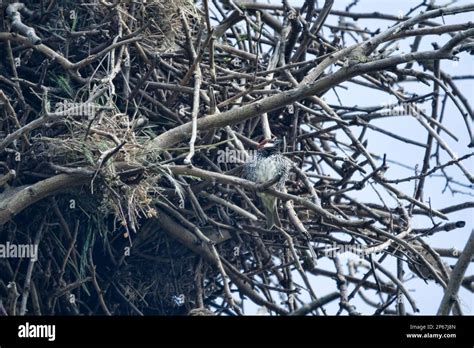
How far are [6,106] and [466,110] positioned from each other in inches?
84.9

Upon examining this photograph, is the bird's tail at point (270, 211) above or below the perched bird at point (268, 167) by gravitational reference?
below

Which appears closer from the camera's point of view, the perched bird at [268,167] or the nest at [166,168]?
the nest at [166,168]

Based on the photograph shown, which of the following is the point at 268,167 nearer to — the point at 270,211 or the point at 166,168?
the point at 270,211

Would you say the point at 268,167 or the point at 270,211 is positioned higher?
the point at 268,167

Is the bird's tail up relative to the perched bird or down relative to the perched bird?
down

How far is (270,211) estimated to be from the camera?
4.58 m

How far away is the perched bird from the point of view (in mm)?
4570

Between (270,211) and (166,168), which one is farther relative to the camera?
(270,211)

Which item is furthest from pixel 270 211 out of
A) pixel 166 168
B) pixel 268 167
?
pixel 166 168

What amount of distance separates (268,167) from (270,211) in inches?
11.1

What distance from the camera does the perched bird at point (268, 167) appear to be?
457 cm
